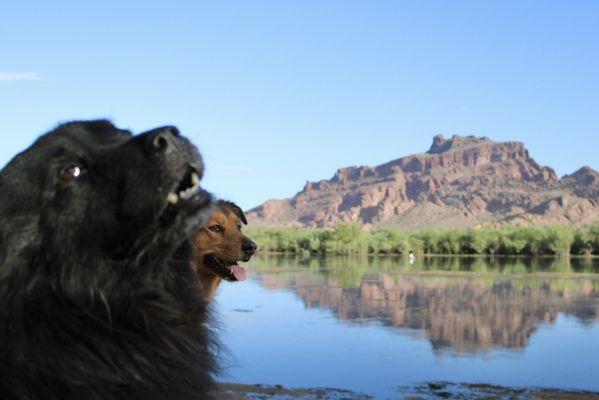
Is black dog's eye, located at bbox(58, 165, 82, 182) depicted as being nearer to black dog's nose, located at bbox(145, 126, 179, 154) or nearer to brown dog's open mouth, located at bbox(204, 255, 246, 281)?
black dog's nose, located at bbox(145, 126, 179, 154)

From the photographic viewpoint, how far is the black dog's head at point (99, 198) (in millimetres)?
2545

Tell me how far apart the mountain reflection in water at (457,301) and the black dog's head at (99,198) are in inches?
678

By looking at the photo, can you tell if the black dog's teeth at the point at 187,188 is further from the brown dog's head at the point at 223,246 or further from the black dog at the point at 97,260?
the brown dog's head at the point at 223,246

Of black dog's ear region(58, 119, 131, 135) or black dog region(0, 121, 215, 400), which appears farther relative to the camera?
black dog's ear region(58, 119, 131, 135)

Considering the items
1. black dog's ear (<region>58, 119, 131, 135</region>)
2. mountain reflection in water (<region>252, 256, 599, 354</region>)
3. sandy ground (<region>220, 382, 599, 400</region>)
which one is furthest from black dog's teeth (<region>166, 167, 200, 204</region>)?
mountain reflection in water (<region>252, 256, 599, 354</region>)

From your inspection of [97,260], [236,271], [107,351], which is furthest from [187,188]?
[236,271]

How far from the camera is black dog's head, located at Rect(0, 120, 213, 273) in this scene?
100 inches

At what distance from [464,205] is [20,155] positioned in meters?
191

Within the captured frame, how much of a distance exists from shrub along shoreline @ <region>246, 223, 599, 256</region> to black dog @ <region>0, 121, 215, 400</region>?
3175 inches

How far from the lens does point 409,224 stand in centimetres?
17962

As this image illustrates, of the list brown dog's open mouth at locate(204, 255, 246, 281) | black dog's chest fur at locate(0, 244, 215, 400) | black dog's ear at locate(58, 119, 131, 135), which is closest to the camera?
black dog's chest fur at locate(0, 244, 215, 400)

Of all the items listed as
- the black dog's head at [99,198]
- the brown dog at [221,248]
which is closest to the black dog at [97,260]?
the black dog's head at [99,198]

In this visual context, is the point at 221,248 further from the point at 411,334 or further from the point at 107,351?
the point at 411,334

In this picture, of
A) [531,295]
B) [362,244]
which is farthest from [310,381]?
[362,244]
